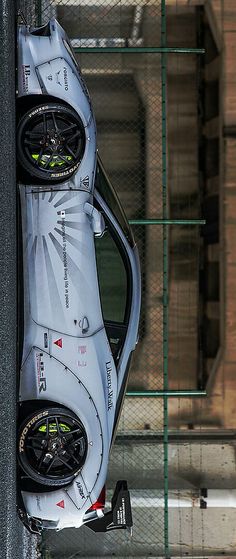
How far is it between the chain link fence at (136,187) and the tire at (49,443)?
1923 millimetres

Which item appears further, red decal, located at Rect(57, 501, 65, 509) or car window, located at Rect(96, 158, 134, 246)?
car window, located at Rect(96, 158, 134, 246)

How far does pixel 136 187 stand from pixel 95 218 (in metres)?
2.12

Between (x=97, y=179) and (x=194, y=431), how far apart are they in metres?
3.29

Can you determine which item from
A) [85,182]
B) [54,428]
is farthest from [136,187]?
[54,428]

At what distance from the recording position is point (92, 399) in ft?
16.1

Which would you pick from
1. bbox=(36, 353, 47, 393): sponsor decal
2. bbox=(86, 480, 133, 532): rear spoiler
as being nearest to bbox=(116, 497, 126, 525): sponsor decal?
bbox=(86, 480, 133, 532): rear spoiler

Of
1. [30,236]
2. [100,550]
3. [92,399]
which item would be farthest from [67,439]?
[100,550]

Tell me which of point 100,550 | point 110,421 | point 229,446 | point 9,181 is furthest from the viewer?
point 229,446

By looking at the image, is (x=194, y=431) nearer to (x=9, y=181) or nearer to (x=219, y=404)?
(x=219, y=404)

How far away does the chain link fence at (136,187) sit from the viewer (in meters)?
6.65

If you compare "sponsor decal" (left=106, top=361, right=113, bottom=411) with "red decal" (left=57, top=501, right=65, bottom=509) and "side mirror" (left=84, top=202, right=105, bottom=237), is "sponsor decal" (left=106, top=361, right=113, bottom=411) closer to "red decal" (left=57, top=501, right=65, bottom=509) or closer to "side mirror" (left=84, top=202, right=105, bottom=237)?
"red decal" (left=57, top=501, right=65, bottom=509)

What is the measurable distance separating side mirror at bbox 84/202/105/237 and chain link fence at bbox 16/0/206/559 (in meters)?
1.72

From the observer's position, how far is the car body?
4809mm

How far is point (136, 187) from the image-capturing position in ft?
22.9
